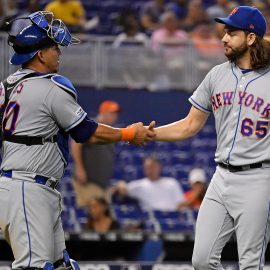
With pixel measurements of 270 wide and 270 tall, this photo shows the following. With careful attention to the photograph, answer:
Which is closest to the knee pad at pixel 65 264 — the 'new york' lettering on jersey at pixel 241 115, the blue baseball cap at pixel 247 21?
the 'new york' lettering on jersey at pixel 241 115

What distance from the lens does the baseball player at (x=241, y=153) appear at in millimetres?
6172

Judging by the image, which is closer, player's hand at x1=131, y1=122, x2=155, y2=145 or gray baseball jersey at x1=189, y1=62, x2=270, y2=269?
gray baseball jersey at x1=189, y1=62, x2=270, y2=269

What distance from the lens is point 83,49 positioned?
1174 centimetres

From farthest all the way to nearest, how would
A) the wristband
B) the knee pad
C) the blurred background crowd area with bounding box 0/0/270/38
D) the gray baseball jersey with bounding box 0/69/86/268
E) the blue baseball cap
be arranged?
1. the blurred background crowd area with bounding box 0/0/270/38
2. the wristband
3. the blue baseball cap
4. the knee pad
5. the gray baseball jersey with bounding box 0/69/86/268

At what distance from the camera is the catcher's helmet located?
20.2 feet

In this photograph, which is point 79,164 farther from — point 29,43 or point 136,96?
point 29,43

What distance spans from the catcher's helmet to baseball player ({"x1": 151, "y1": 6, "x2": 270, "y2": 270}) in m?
1.18

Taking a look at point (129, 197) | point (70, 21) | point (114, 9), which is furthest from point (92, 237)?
point (114, 9)

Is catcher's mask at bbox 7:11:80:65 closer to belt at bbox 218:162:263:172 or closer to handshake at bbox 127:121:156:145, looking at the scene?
handshake at bbox 127:121:156:145

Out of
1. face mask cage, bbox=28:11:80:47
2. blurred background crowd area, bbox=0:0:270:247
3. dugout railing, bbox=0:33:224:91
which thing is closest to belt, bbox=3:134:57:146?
face mask cage, bbox=28:11:80:47

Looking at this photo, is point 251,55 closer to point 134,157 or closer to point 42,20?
point 42,20

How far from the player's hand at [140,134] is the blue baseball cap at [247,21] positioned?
92 cm

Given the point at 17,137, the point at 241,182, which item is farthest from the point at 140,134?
the point at 17,137

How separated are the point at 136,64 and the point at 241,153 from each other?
5977 mm
